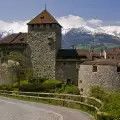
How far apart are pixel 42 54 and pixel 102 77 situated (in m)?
20.5

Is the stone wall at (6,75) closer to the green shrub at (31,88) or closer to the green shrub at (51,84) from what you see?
the green shrub at (51,84)

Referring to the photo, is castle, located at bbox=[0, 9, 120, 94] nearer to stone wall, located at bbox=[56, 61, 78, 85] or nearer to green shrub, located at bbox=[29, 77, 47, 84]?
stone wall, located at bbox=[56, 61, 78, 85]

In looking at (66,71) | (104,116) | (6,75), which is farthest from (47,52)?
(104,116)

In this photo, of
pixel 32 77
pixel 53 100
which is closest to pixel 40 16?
pixel 32 77

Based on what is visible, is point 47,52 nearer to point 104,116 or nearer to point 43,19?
point 43,19

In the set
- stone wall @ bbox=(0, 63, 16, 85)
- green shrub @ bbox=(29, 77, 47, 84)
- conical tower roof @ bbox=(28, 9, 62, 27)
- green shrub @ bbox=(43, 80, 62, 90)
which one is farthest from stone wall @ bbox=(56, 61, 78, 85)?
stone wall @ bbox=(0, 63, 16, 85)

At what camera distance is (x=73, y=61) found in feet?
203

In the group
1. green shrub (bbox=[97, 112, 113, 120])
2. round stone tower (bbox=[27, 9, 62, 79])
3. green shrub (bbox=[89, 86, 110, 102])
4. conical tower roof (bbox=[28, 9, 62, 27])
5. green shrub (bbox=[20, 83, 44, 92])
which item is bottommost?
green shrub (bbox=[20, 83, 44, 92])

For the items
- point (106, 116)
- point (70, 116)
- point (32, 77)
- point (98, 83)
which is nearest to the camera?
point (106, 116)

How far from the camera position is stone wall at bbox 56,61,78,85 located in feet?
201

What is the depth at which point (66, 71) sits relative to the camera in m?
61.8

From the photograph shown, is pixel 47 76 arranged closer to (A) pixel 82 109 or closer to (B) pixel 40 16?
(B) pixel 40 16

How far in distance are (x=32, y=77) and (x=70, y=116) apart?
38786mm

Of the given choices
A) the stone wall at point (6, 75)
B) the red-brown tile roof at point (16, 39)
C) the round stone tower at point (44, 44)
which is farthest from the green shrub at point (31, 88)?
the red-brown tile roof at point (16, 39)
